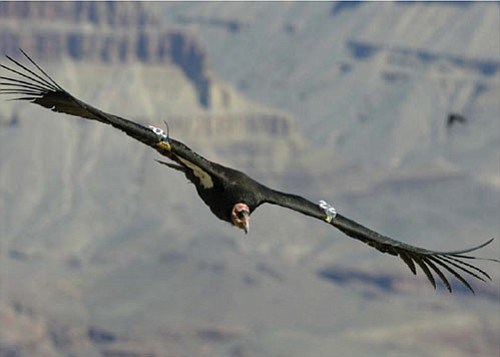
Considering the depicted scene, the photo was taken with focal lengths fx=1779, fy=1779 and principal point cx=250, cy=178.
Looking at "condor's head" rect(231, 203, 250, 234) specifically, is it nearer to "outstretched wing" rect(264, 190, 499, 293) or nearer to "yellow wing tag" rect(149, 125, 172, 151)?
"outstretched wing" rect(264, 190, 499, 293)

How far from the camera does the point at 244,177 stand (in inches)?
807

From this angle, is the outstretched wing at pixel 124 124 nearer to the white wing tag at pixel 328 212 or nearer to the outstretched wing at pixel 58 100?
the outstretched wing at pixel 58 100

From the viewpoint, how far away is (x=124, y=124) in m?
19.8

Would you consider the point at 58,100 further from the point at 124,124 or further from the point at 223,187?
the point at 223,187

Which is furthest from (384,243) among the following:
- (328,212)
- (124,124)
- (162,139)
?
(124,124)

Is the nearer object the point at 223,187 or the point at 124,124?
the point at 124,124

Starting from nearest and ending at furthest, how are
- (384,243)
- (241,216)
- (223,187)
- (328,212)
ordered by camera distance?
(241,216) → (223,187) → (328,212) → (384,243)

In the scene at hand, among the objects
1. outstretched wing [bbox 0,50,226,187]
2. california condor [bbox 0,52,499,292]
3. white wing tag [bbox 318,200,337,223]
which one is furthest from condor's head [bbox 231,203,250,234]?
white wing tag [bbox 318,200,337,223]

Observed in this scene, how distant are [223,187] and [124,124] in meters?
1.40

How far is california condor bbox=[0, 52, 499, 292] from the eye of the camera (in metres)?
19.9

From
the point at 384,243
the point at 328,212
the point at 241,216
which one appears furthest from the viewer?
the point at 384,243

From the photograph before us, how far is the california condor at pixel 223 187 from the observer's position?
65.3 feet

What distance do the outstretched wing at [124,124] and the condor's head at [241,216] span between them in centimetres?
54

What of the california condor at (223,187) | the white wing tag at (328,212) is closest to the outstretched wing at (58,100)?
the california condor at (223,187)
